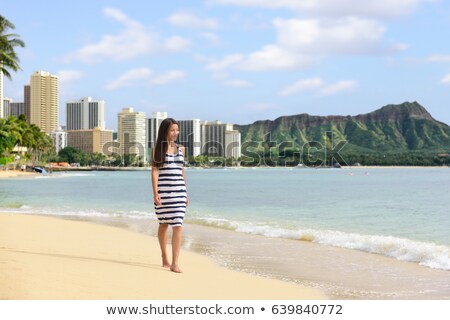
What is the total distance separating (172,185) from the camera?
5809 mm

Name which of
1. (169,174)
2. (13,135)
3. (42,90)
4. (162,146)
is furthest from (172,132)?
(42,90)

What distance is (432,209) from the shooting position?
2500cm

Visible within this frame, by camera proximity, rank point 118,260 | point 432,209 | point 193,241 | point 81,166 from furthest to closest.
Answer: point 81,166
point 432,209
point 193,241
point 118,260

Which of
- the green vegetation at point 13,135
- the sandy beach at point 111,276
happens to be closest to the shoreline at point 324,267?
the sandy beach at point 111,276

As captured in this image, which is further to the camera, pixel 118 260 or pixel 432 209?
pixel 432 209

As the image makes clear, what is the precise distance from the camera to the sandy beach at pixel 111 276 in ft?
15.7

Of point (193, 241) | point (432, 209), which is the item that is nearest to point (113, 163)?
point (432, 209)

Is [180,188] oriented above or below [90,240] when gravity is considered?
above

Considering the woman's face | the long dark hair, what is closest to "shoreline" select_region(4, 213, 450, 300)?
the long dark hair

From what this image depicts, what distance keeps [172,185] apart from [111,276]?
115 centimetres

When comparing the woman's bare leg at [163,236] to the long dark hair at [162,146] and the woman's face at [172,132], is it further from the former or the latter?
the woman's face at [172,132]

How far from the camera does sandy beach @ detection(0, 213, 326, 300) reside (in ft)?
15.7

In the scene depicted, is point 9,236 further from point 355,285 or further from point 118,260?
point 355,285

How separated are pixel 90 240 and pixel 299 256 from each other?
373 centimetres
